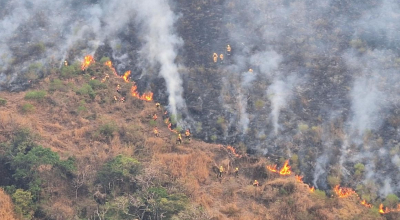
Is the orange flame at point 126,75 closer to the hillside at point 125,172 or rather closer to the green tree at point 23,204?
the hillside at point 125,172

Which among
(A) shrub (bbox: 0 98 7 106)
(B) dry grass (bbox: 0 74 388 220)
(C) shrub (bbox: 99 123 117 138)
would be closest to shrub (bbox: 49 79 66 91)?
(B) dry grass (bbox: 0 74 388 220)

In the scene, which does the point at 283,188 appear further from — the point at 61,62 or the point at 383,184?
the point at 61,62

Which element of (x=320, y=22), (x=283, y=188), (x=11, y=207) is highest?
(x=320, y=22)

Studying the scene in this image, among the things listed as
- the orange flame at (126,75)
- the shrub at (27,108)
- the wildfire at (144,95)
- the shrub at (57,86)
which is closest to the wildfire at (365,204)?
the wildfire at (144,95)

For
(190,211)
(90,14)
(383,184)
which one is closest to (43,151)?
(190,211)

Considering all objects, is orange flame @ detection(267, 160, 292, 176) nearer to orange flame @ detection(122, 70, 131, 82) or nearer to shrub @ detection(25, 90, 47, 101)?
orange flame @ detection(122, 70, 131, 82)

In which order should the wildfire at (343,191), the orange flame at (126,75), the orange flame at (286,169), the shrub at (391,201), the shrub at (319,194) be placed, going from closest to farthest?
1. the shrub at (391,201)
2. the shrub at (319,194)
3. the wildfire at (343,191)
4. the orange flame at (286,169)
5. the orange flame at (126,75)

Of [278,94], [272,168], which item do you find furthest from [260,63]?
[272,168]
